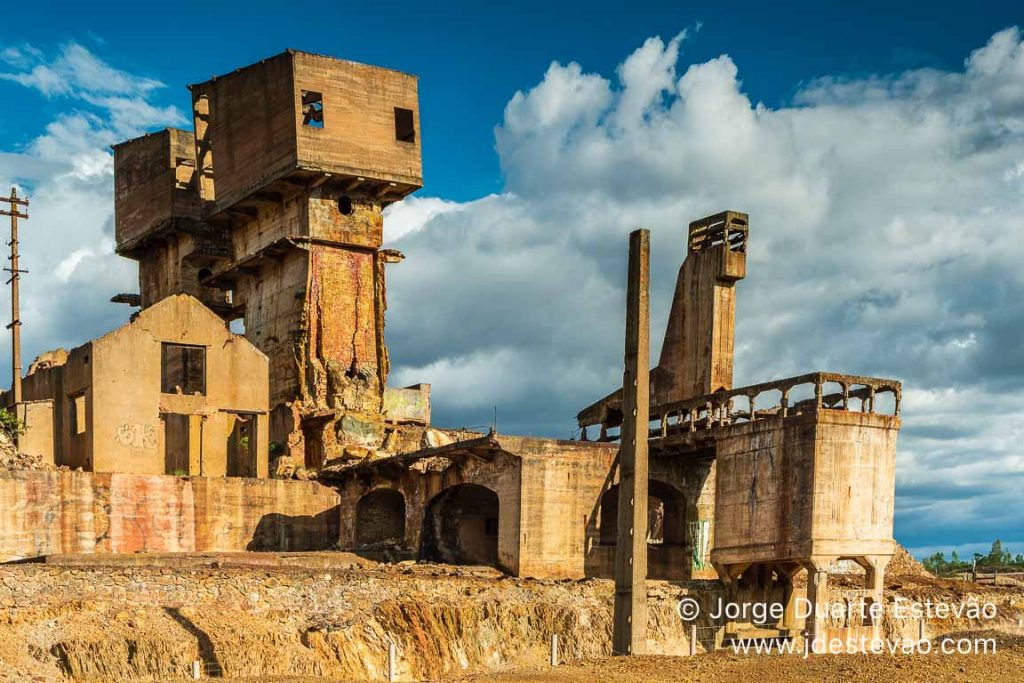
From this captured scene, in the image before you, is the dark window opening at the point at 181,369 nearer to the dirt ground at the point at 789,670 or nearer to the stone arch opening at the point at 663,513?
the stone arch opening at the point at 663,513

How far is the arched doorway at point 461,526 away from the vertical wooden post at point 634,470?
14.7 metres

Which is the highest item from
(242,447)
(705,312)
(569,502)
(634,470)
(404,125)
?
(404,125)

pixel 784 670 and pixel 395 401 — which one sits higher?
pixel 395 401

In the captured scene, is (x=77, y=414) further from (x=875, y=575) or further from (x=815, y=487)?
(x=875, y=575)

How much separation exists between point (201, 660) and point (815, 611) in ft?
43.6

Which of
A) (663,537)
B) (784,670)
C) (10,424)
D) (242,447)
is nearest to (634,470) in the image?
(784,670)

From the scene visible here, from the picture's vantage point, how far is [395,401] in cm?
Answer: 5019

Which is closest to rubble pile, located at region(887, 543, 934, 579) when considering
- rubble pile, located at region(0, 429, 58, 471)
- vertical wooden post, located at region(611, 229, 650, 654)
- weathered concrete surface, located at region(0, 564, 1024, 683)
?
weathered concrete surface, located at region(0, 564, 1024, 683)

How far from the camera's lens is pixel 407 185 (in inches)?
1892

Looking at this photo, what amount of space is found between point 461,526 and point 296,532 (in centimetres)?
519

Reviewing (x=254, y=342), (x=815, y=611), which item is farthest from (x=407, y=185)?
(x=815, y=611)
